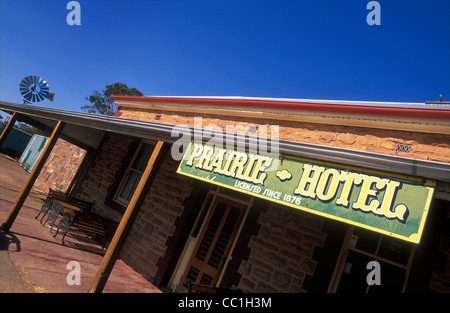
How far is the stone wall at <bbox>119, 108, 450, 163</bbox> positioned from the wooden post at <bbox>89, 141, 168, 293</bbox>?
8.67 feet

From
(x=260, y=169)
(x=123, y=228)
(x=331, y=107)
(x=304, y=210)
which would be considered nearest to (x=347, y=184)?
(x=304, y=210)

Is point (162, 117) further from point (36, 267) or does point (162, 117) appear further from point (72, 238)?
point (36, 267)

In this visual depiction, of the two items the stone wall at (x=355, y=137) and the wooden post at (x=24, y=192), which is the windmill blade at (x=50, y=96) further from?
the stone wall at (x=355, y=137)

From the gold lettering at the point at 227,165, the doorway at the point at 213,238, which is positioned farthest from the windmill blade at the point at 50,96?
the gold lettering at the point at 227,165

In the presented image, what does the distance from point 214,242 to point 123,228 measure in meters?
2.21

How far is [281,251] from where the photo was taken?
4.33 metres

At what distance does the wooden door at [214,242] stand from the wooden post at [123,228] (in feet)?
6.93

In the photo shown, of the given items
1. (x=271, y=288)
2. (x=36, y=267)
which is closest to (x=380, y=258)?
(x=271, y=288)

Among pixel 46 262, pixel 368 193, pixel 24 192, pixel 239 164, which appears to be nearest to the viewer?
pixel 368 193

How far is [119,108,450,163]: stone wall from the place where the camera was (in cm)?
367

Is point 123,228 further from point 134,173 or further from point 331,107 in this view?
point 134,173

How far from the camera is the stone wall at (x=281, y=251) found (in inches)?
161

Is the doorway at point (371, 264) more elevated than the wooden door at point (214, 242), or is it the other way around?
the doorway at point (371, 264)

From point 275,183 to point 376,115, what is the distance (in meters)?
2.59
